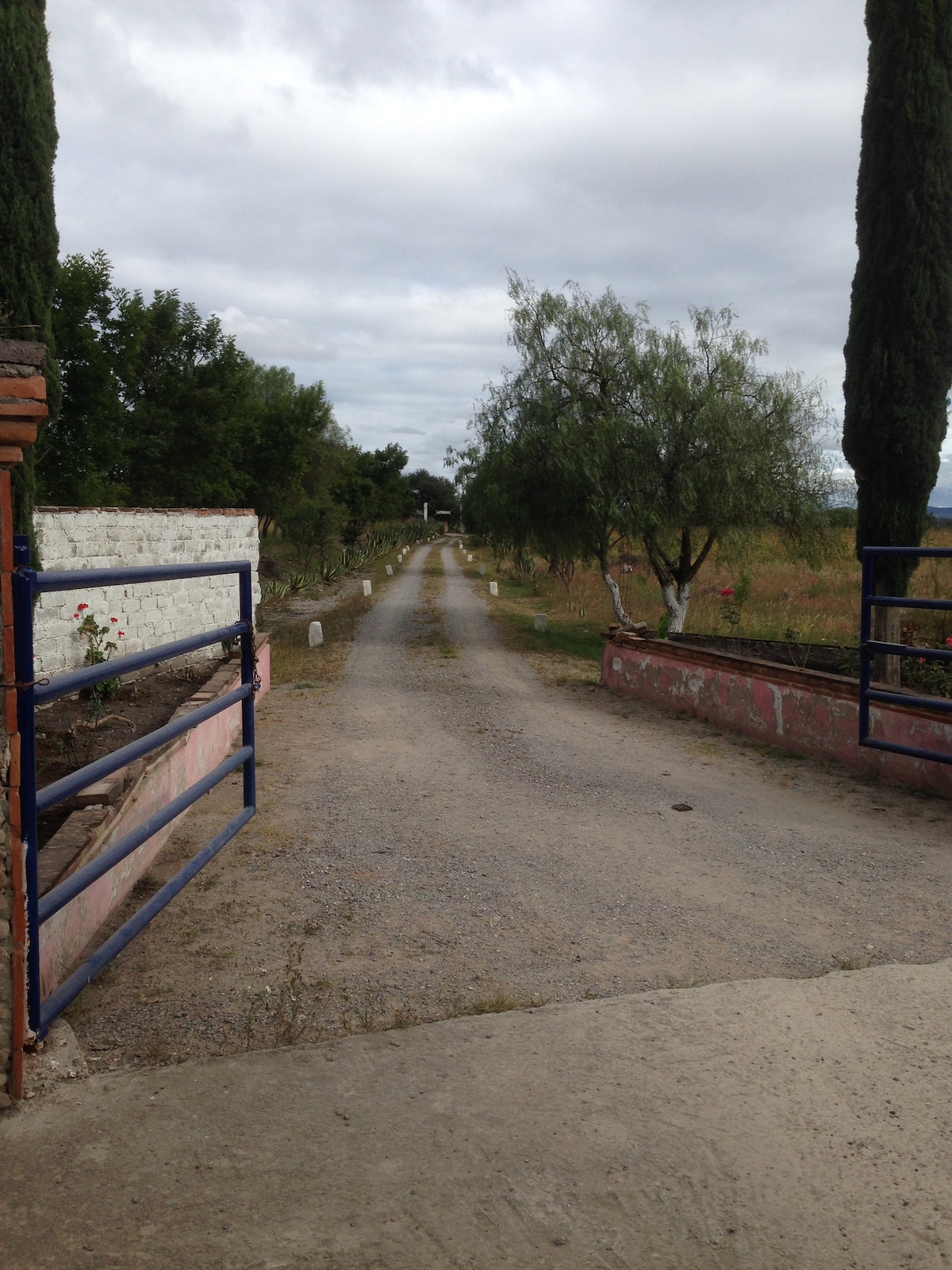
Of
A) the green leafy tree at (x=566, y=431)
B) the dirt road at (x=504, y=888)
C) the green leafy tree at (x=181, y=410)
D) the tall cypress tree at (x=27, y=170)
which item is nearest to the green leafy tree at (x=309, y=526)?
the green leafy tree at (x=181, y=410)

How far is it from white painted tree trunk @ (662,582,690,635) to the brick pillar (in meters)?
15.2

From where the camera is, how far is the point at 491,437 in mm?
18688

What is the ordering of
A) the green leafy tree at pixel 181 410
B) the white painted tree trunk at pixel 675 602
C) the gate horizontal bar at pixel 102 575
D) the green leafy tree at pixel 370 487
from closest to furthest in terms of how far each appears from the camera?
the gate horizontal bar at pixel 102 575 < the white painted tree trunk at pixel 675 602 < the green leafy tree at pixel 181 410 < the green leafy tree at pixel 370 487

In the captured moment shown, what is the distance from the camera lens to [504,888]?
14.9ft

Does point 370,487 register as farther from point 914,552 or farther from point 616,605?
point 914,552

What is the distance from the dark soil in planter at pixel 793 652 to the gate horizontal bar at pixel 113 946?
695 cm

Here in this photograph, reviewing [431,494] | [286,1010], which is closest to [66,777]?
[286,1010]

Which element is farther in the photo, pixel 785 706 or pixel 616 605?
pixel 616 605

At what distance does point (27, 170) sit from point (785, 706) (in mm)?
9194

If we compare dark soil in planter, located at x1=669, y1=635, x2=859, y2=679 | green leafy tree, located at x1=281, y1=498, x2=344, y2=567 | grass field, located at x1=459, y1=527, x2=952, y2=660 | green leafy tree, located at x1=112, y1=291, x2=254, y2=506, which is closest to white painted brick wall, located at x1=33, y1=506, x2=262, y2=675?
dark soil in planter, located at x1=669, y1=635, x2=859, y2=679

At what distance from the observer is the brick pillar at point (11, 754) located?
8.32 feet

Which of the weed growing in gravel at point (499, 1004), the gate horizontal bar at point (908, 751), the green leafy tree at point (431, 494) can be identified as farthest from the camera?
the green leafy tree at point (431, 494)

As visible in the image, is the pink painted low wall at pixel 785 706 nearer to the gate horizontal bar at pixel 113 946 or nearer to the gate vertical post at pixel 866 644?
the gate vertical post at pixel 866 644

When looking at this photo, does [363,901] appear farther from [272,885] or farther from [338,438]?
[338,438]
